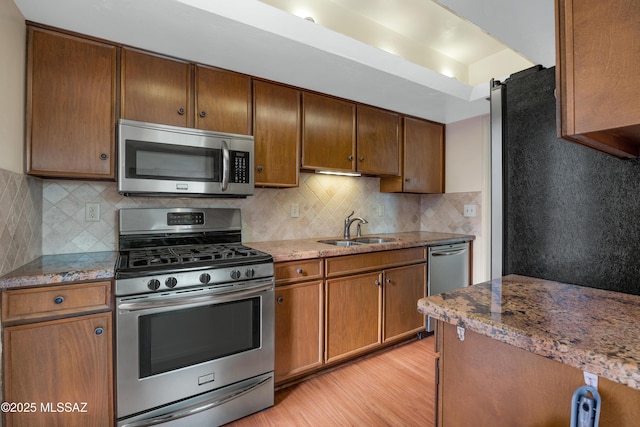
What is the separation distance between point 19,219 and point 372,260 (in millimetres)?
2061

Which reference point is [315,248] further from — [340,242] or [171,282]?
[171,282]

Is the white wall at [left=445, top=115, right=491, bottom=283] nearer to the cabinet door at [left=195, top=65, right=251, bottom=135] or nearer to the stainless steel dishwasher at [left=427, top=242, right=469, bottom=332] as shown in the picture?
the stainless steel dishwasher at [left=427, top=242, right=469, bottom=332]

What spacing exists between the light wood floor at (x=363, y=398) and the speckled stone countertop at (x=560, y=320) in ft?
3.83

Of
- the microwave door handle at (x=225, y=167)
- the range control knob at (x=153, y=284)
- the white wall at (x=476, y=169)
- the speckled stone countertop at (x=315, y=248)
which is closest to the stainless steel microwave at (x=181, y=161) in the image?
the microwave door handle at (x=225, y=167)

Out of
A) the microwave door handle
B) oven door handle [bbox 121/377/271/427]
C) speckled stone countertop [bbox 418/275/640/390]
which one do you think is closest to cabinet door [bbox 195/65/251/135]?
the microwave door handle

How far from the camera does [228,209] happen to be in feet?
7.29

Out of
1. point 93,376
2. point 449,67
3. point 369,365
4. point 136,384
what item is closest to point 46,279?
point 93,376

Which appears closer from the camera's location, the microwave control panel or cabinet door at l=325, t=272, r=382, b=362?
the microwave control panel

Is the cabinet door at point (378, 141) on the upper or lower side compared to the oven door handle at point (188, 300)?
upper

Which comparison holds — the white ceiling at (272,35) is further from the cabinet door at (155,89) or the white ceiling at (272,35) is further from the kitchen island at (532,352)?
the kitchen island at (532,352)

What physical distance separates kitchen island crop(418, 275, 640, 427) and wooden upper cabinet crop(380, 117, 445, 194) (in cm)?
210

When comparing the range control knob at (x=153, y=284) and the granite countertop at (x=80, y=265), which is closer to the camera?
the granite countertop at (x=80, y=265)

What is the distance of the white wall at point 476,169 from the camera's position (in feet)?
9.65

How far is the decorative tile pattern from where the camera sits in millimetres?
1256
